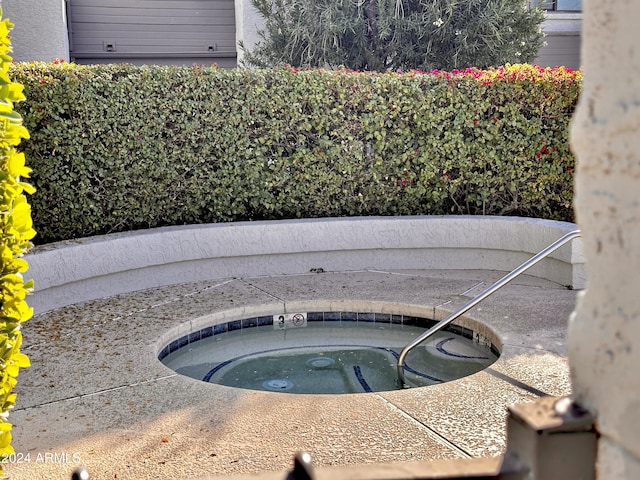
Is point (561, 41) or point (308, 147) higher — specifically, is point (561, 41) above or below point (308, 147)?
above

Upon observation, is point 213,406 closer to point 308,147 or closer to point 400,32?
point 308,147

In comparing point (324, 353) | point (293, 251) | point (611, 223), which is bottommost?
point (324, 353)

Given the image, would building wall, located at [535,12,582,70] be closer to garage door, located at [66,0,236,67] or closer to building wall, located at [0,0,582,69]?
building wall, located at [0,0,582,69]

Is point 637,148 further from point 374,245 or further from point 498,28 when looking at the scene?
point 498,28

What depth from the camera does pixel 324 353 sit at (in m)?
5.55

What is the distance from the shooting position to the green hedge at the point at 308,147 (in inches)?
263

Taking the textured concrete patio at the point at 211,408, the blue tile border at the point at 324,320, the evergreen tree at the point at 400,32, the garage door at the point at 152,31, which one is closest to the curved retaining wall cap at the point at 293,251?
the textured concrete patio at the point at 211,408

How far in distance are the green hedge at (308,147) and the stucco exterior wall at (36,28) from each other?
182 inches

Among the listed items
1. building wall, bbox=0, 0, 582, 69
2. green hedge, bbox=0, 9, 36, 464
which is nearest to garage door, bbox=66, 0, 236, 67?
building wall, bbox=0, 0, 582, 69

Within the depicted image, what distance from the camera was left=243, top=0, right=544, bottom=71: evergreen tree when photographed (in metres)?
9.65

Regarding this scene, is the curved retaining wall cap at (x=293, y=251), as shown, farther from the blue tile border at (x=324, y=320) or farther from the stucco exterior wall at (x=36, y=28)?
the stucco exterior wall at (x=36, y=28)

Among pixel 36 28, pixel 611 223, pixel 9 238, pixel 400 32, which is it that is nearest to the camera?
pixel 611 223

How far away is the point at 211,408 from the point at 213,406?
0.10ft

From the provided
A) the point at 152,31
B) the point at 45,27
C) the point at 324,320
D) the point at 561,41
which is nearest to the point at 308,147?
the point at 324,320
